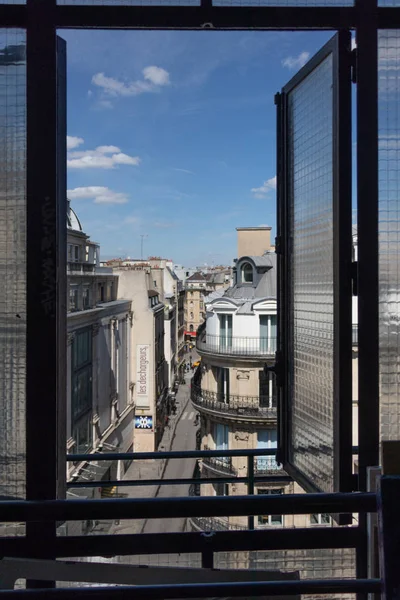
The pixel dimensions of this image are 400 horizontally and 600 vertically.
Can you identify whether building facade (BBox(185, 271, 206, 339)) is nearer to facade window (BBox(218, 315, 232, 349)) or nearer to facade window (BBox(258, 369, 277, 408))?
facade window (BBox(218, 315, 232, 349))

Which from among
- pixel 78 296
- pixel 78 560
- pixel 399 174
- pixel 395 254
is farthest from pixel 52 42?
pixel 78 296

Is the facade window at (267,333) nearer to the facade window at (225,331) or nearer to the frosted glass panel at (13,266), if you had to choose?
the facade window at (225,331)

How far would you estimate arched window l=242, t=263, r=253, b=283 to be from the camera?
1719 centimetres

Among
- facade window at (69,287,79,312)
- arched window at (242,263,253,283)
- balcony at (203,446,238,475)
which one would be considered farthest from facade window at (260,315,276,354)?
facade window at (69,287,79,312)

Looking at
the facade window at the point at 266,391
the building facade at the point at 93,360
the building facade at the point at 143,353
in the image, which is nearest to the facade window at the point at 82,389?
the building facade at the point at 93,360

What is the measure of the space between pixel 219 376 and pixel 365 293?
44.5 feet

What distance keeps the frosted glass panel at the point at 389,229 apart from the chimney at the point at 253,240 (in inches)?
731

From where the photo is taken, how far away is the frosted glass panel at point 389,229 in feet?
7.46

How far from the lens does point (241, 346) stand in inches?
583

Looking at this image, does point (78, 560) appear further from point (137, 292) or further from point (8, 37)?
point (137, 292)

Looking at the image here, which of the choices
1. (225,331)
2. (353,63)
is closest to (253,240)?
(225,331)

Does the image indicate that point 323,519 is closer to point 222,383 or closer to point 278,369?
point 278,369

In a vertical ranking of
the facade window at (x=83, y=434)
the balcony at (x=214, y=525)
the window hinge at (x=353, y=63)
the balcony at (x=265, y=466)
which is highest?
the window hinge at (x=353, y=63)

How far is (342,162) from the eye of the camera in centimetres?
225
